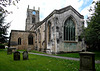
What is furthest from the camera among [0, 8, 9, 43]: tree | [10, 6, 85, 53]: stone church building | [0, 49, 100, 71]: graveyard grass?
[0, 8, 9, 43]: tree

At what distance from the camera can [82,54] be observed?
545 cm

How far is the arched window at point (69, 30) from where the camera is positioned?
17.8 metres

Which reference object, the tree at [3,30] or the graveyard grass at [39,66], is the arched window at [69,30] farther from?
the tree at [3,30]

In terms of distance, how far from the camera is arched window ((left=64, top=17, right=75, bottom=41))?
58.4 feet

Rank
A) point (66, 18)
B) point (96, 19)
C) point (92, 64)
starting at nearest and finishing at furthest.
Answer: point (92, 64) → point (96, 19) → point (66, 18)

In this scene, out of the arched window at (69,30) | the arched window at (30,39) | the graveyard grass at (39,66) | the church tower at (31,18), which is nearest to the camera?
the graveyard grass at (39,66)

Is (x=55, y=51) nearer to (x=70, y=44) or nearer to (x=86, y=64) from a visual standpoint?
(x=70, y=44)

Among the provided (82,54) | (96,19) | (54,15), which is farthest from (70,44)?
(82,54)

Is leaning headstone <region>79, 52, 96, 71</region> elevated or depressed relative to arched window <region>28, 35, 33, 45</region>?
depressed

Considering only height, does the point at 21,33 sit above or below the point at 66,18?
below

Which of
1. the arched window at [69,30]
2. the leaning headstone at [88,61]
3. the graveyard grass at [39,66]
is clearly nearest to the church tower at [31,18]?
the arched window at [69,30]

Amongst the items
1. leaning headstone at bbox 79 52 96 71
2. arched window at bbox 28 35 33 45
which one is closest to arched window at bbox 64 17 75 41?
leaning headstone at bbox 79 52 96 71

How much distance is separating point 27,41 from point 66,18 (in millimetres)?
15398

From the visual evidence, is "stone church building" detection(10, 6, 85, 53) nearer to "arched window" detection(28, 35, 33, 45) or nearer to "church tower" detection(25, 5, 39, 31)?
"arched window" detection(28, 35, 33, 45)
